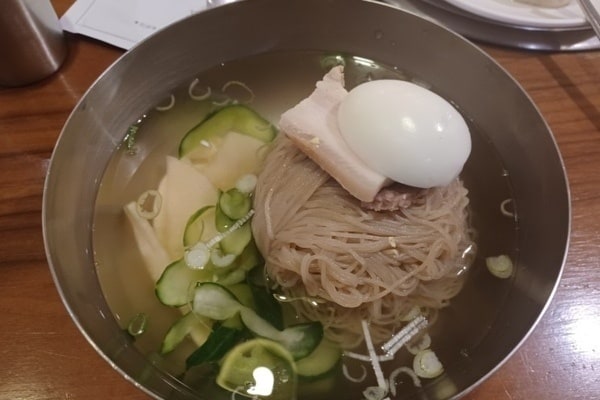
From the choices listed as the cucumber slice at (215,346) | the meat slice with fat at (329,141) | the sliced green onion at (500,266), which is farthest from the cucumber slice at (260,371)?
the sliced green onion at (500,266)

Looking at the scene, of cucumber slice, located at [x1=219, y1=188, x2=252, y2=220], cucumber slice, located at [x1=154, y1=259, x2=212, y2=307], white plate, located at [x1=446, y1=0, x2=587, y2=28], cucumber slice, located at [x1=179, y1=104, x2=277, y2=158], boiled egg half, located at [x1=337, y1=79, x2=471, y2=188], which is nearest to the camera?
boiled egg half, located at [x1=337, y1=79, x2=471, y2=188]

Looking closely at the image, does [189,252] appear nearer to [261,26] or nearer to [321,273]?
[321,273]

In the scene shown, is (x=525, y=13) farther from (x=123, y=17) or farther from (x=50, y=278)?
(x=50, y=278)

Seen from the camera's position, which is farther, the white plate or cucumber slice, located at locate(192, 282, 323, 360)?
the white plate

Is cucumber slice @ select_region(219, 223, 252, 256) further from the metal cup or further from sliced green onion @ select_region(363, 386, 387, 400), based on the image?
the metal cup

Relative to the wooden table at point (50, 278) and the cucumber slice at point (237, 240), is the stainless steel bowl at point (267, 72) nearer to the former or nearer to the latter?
the wooden table at point (50, 278)

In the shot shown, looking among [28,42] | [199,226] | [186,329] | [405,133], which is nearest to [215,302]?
[186,329]

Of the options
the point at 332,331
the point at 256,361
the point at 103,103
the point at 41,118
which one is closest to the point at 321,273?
the point at 332,331

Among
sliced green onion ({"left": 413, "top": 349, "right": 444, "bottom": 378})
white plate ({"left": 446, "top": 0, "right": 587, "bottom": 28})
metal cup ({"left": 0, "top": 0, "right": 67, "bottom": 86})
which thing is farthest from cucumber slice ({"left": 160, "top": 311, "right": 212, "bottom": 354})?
white plate ({"left": 446, "top": 0, "right": 587, "bottom": 28})
